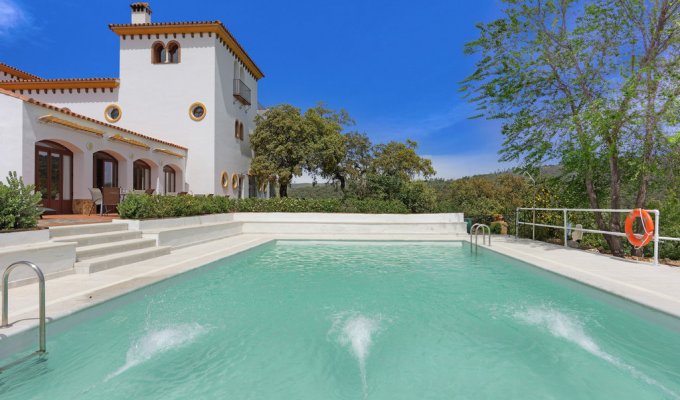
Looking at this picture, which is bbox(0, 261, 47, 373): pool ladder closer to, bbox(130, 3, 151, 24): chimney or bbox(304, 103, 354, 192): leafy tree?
bbox(304, 103, 354, 192): leafy tree

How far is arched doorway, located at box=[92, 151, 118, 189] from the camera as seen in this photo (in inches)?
549

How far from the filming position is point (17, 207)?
20.9 feet

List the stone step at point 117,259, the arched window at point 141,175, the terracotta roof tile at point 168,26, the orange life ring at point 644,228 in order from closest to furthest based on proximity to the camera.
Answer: the stone step at point 117,259 → the orange life ring at point 644,228 → the arched window at point 141,175 → the terracotta roof tile at point 168,26

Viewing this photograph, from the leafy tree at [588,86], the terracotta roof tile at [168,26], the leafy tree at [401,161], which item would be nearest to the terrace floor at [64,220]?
the terracotta roof tile at [168,26]

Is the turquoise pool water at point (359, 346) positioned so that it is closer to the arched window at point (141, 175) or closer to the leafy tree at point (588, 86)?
the leafy tree at point (588, 86)

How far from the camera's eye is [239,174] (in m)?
21.8

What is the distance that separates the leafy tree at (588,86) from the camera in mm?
8891

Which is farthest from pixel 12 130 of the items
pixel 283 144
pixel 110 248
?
pixel 283 144

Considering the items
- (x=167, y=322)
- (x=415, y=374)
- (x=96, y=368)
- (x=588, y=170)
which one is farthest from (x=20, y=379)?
(x=588, y=170)

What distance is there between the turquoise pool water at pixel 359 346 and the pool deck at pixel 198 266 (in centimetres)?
24

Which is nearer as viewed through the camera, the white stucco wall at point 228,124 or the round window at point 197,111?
the round window at point 197,111

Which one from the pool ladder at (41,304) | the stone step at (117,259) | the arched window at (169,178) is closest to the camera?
the pool ladder at (41,304)

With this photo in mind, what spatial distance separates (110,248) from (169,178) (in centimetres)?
1140

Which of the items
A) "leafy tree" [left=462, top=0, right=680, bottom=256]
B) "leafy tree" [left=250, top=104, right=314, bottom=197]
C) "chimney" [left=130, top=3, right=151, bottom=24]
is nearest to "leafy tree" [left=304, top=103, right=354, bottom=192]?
"leafy tree" [left=250, top=104, right=314, bottom=197]
